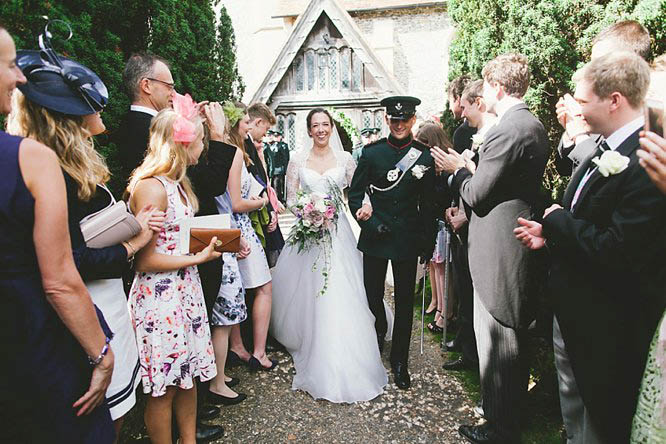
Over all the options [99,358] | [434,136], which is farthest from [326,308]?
[99,358]

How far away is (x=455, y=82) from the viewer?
5180mm

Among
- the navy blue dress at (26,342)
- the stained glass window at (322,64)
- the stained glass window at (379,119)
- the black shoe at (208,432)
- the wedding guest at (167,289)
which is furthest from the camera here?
the stained glass window at (379,119)

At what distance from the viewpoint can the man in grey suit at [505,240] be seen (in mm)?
2881

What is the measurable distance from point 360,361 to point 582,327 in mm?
2205

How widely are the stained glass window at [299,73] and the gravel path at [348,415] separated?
44.5ft

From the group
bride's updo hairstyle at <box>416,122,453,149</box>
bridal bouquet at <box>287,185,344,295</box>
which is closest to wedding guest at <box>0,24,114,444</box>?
bridal bouquet at <box>287,185,344,295</box>

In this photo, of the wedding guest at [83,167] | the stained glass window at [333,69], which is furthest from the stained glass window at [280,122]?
the wedding guest at [83,167]

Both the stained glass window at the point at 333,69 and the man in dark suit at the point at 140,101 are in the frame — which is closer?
the man in dark suit at the point at 140,101

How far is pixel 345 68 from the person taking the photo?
51.6ft

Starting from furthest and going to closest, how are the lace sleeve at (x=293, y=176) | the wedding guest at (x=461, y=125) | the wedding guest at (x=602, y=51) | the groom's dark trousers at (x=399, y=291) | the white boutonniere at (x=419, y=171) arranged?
the wedding guest at (x=461, y=125)
the lace sleeve at (x=293, y=176)
the groom's dark trousers at (x=399, y=291)
the white boutonniere at (x=419, y=171)
the wedding guest at (x=602, y=51)

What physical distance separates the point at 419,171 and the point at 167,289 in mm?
2344

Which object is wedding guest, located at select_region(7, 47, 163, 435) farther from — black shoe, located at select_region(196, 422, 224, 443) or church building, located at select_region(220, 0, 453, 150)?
church building, located at select_region(220, 0, 453, 150)

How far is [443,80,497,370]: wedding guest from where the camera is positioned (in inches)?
155

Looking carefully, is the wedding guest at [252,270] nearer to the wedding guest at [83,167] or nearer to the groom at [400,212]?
the groom at [400,212]
